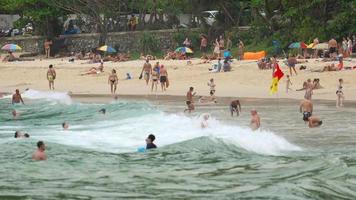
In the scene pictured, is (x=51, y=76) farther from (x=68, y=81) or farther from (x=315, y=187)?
(x=315, y=187)

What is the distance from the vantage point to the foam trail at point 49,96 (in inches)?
1328

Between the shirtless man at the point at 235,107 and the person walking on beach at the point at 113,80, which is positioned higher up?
the person walking on beach at the point at 113,80

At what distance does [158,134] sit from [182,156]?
4.59 m

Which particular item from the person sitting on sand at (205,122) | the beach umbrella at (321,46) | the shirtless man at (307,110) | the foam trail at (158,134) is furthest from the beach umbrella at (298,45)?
the shirtless man at (307,110)

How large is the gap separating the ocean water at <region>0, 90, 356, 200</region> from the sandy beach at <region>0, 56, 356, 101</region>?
364cm

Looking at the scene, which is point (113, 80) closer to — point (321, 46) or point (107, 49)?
point (321, 46)

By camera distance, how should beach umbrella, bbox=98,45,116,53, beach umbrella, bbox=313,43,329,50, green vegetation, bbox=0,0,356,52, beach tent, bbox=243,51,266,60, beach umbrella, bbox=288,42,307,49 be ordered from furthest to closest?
1. beach umbrella, bbox=98,45,116,53
2. green vegetation, bbox=0,0,356,52
3. beach tent, bbox=243,51,266,60
4. beach umbrella, bbox=288,42,307,49
5. beach umbrella, bbox=313,43,329,50

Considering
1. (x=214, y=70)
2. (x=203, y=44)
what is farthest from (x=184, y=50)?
(x=214, y=70)

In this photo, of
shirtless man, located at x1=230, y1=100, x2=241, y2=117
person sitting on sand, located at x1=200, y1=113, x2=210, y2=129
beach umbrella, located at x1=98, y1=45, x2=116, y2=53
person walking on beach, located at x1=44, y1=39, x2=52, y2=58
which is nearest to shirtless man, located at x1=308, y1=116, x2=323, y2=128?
person sitting on sand, located at x1=200, y1=113, x2=210, y2=129

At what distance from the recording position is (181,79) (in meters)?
37.0

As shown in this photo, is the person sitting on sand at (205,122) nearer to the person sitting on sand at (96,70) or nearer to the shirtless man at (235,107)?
the shirtless man at (235,107)

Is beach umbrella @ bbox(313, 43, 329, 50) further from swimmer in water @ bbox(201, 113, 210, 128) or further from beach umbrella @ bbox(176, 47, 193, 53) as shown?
swimmer in water @ bbox(201, 113, 210, 128)

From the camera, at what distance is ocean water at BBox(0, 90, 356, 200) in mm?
14484

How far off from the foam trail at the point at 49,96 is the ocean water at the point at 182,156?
14.3 feet
